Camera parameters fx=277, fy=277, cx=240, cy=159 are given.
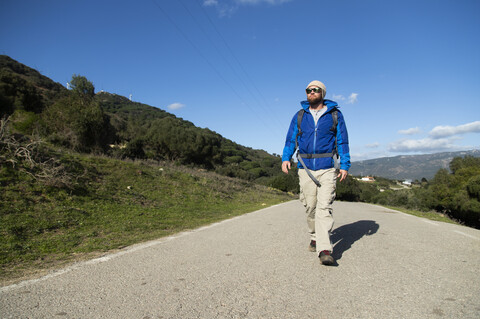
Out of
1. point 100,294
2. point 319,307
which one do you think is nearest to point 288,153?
point 319,307

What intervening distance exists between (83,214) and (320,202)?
5.36 m

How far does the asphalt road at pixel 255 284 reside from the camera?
7.06ft

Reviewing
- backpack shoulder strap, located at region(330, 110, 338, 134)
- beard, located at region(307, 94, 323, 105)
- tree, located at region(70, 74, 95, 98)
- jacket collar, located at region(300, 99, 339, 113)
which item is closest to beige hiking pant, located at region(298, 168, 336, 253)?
backpack shoulder strap, located at region(330, 110, 338, 134)

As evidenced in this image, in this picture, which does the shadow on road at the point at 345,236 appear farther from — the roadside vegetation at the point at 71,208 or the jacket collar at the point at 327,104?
the roadside vegetation at the point at 71,208

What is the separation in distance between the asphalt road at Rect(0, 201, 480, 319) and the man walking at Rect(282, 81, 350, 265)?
2.37 feet

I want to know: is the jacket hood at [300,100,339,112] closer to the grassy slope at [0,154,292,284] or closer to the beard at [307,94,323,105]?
the beard at [307,94,323,105]

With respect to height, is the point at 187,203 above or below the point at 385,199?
above

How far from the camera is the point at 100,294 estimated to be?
2398mm

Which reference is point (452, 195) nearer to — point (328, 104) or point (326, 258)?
point (328, 104)

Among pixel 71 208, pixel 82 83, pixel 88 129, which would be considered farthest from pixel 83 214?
pixel 82 83

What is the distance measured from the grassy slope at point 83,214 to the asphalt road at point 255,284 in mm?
802

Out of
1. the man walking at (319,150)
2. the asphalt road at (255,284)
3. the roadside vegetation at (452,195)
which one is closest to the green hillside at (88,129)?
the asphalt road at (255,284)

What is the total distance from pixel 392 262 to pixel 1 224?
6.13 m

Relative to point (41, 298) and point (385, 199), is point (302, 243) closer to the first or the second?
point (41, 298)
